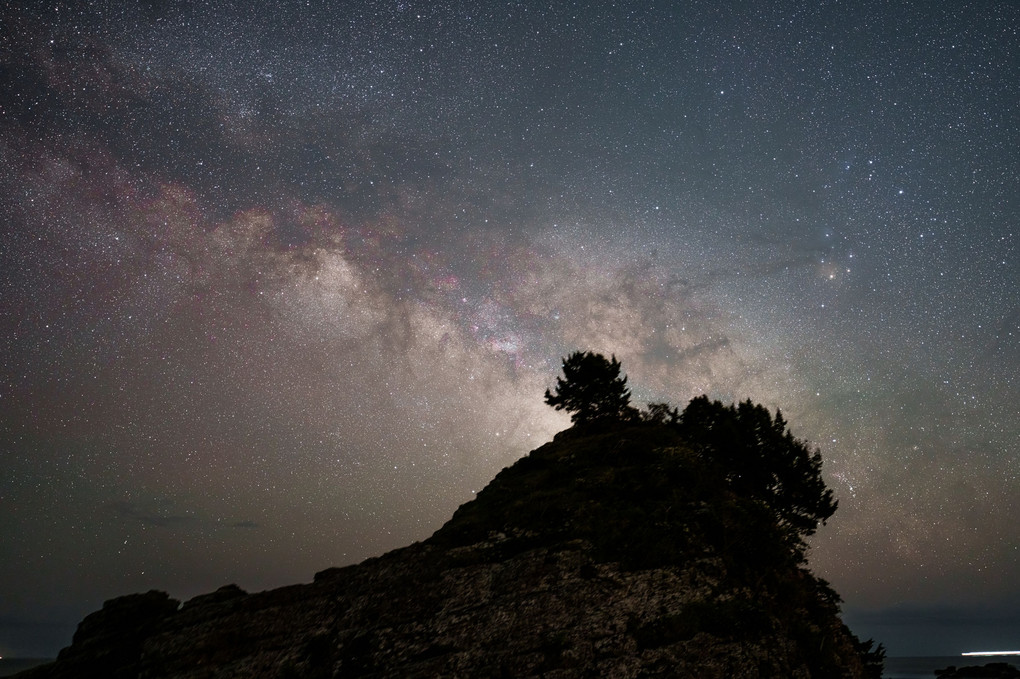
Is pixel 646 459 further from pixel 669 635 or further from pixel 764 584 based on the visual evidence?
pixel 669 635

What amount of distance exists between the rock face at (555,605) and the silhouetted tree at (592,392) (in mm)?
16282

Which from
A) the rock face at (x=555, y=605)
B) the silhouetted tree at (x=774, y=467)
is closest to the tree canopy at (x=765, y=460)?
the silhouetted tree at (x=774, y=467)

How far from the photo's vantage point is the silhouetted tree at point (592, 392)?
53812 mm

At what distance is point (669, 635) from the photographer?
21.2 meters

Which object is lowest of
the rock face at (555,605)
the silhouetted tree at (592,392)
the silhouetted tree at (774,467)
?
the rock face at (555,605)

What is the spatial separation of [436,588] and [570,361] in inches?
1352

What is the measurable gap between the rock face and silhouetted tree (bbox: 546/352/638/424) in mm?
16282

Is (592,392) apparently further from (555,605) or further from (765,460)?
(555,605)

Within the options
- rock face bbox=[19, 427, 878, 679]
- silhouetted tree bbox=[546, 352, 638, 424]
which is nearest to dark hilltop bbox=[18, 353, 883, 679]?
rock face bbox=[19, 427, 878, 679]

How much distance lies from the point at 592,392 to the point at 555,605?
32.6m

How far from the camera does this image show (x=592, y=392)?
180 ft

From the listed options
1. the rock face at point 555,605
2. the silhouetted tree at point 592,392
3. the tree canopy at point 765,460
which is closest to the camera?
the rock face at point 555,605

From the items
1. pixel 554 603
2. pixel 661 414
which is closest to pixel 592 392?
pixel 661 414

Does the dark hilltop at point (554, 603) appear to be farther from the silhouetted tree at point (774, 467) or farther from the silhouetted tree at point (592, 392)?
the silhouetted tree at point (592, 392)
